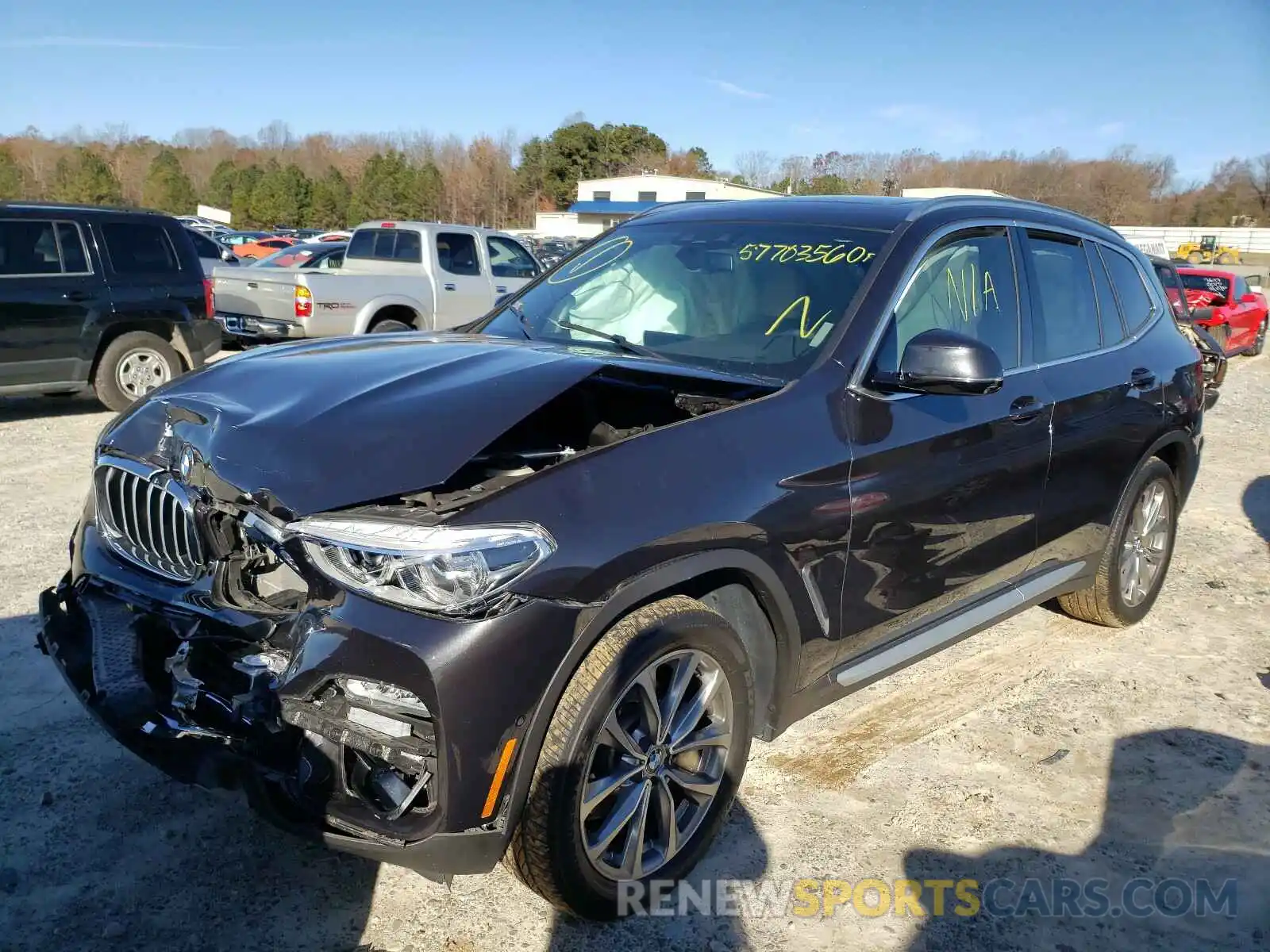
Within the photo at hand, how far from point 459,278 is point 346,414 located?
10.5m

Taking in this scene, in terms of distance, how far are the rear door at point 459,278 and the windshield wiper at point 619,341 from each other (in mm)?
8783

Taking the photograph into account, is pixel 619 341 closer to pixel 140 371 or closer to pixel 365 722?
pixel 365 722

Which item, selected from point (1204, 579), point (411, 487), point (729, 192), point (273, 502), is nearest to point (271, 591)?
point (273, 502)

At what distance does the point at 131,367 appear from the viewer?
9.38 metres

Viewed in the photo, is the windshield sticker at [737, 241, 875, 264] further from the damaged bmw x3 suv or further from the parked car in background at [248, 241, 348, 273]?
the parked car in background at [248, 241, 348, 273]

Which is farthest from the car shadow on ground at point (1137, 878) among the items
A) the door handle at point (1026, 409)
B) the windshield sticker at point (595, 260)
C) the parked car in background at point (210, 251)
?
the parked car in background at point (210, 251)

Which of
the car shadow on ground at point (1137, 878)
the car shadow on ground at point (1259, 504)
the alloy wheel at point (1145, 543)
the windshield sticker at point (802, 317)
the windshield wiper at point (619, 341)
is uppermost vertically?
the windshield sticker at point (802, 317)

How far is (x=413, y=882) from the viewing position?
2.89 metres

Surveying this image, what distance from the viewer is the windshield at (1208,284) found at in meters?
17.6

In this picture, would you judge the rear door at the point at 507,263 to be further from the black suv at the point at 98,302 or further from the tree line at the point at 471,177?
the tree line at the point at 471,177

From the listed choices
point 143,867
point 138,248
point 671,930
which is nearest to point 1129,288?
point 671,930

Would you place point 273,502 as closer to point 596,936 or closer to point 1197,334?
point 596,936

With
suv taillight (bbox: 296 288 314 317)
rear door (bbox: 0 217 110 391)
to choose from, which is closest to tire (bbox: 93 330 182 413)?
rear door (bbox: 0 217 110 391)

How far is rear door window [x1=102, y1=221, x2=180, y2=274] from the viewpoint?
920 centimetres
